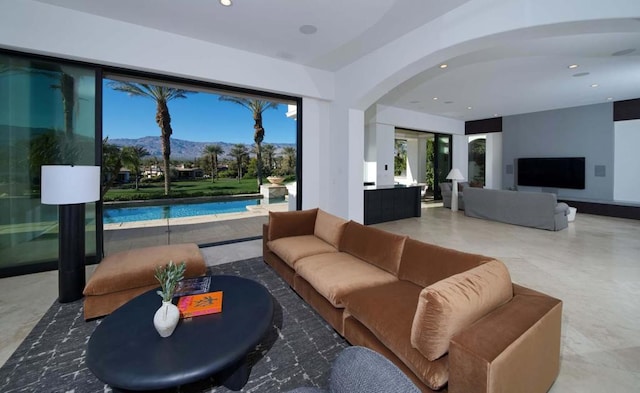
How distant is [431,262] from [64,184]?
3168mm

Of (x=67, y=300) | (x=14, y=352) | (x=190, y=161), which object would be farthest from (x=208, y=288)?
(x=190, y=161)

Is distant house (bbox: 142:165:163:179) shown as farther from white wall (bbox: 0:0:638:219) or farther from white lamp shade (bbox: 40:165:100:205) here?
white lamp shade (bbox: 40:165:100:205)

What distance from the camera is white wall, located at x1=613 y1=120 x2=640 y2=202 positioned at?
705cm

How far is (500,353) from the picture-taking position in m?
1.12

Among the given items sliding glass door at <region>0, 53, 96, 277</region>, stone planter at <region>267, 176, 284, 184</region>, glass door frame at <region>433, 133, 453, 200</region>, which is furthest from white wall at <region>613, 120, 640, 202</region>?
sliding glass door at <region>0, 53, 96, 277</region>

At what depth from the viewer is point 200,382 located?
1709 mm

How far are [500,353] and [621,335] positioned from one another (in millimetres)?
2000

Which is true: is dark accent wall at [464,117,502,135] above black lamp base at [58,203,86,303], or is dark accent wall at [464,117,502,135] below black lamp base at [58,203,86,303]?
above

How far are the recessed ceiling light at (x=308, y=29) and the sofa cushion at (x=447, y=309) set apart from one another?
3.57 meters

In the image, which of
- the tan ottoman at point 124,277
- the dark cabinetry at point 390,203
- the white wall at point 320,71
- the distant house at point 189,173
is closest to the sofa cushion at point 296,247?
the tan ottoman at point 124,277

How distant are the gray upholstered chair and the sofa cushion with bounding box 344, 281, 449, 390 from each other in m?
0.50

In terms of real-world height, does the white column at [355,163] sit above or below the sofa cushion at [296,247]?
above

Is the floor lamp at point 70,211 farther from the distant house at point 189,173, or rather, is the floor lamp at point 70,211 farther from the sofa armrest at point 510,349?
the distant house at point 189,173

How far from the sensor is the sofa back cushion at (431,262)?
6.06ft
